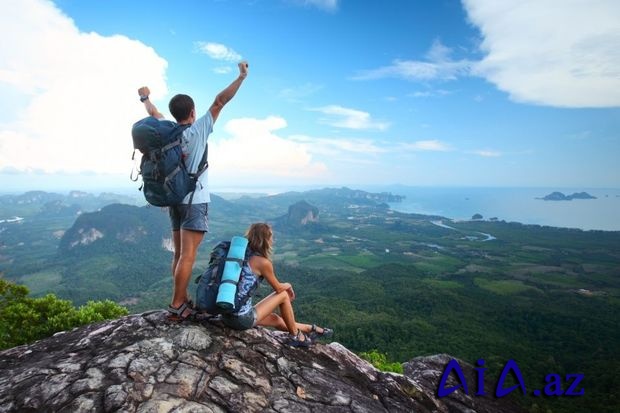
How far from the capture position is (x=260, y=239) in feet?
19.0

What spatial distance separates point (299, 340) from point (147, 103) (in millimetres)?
5335

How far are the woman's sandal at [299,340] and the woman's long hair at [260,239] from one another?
6.26ft

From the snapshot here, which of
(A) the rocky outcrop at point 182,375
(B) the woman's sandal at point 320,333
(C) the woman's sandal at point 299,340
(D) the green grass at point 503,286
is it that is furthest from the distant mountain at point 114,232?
(C) the woman's sandal at point 299,340

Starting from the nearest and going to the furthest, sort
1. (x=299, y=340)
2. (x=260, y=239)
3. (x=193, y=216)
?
(x=193, y=216) → (x=260, y=239) → (x=299, y=340)

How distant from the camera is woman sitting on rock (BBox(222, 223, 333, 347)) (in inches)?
221

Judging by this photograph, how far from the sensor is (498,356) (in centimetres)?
5153

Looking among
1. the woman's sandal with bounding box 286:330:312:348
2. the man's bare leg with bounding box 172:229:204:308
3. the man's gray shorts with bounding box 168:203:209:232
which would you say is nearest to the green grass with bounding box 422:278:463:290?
the woman's sandal with bounding box 286:330:312:348

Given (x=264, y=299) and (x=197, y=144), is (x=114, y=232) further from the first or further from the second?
(x=197, y=144)

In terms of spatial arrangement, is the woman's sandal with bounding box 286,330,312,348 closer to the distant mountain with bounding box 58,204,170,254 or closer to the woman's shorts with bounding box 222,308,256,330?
the woman's shorts with bounding box 222,308,256,330

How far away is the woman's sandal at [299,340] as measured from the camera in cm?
650

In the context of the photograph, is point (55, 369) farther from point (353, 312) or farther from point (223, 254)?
point (353, 312)

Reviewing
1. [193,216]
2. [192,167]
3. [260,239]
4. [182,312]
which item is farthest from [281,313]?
[192,167]

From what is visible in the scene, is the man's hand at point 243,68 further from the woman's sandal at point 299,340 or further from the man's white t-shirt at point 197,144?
A: the woman's sandal at point 299,340

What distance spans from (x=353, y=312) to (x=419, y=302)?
20.3 meters
